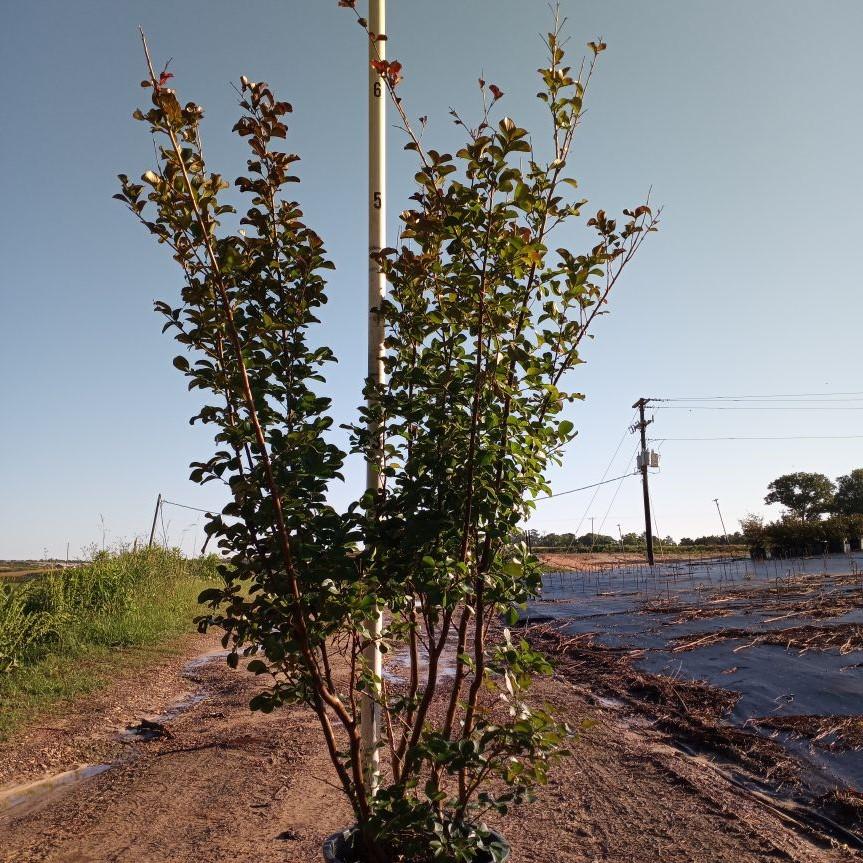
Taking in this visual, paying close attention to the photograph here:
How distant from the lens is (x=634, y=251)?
256 centimetres

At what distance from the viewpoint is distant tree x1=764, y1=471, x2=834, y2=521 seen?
5547cm

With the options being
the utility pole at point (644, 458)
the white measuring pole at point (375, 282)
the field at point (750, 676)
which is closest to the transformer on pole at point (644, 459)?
the utility pole at point (644, 458)

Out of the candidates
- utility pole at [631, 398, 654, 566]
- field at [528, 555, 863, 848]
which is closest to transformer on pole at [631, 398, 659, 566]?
utility pole at [631, 398, 654, 566]

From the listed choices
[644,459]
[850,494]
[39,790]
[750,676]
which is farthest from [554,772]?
[850,494]

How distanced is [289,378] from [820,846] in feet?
11.0

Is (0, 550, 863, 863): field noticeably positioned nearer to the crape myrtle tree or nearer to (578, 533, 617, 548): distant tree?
the crape myrtle tree

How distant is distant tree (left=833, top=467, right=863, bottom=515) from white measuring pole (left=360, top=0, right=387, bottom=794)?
5846 centimetres

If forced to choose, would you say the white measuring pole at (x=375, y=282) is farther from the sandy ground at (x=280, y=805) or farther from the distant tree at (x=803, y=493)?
the distant tree at (x=803, y=493)

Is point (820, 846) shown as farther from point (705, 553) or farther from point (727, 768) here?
point (705, 553)

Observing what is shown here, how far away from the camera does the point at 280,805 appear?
3729 mm

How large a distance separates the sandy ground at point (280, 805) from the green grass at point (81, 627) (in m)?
1.04

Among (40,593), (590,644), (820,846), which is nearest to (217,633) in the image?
(40,593)

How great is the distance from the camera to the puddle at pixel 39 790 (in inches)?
158

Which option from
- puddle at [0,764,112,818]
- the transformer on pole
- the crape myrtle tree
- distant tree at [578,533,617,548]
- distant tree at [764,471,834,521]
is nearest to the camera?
the crape myrtle tree
